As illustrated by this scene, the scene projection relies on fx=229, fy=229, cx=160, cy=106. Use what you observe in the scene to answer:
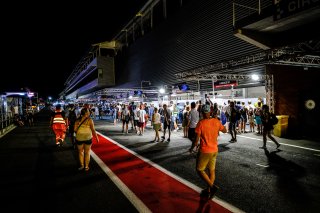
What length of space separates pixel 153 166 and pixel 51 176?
9.49 ft

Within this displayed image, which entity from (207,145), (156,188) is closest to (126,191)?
(156,188)

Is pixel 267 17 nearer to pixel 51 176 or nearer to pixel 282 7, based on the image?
pixel 282 7

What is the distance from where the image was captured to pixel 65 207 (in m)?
4.38

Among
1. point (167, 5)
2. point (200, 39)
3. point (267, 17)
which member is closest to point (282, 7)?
point (267, 17)

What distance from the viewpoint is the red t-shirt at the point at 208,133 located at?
178 inches

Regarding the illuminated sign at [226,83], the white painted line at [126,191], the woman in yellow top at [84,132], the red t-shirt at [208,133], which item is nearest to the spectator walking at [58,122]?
the white painted line at [126,191]

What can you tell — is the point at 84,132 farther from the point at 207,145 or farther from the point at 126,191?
the point at 207,145

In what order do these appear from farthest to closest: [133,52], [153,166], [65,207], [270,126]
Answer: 1. [133,52]
2. [270,126]
3. [153,166]
4. [65,207]

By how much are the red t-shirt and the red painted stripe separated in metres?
1.04

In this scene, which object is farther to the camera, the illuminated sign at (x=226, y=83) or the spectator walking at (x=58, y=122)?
the illuminated sign at (x=226, y=83)

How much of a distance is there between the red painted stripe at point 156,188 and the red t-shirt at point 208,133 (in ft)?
3.40

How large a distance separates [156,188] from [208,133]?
185cm

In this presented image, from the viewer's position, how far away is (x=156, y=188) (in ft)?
17.3

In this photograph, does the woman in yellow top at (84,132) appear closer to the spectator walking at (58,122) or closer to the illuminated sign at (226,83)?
the spectator walking at (58,122)
